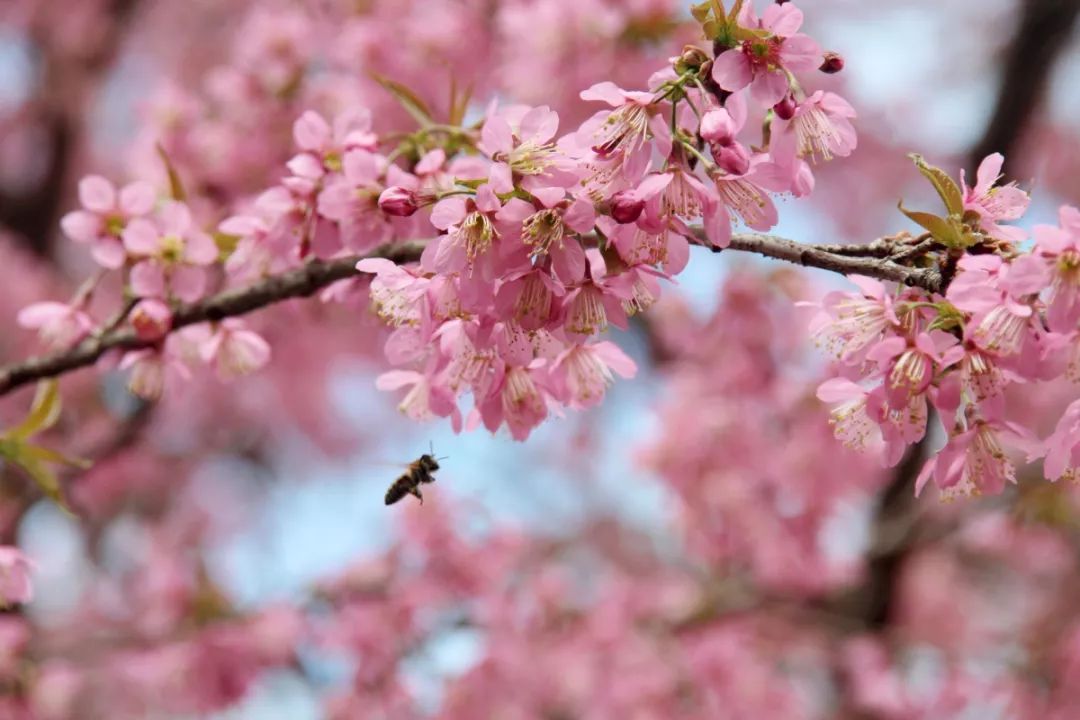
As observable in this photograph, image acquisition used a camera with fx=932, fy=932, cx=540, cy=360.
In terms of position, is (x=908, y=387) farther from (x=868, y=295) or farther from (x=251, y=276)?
(x=251, y=276)

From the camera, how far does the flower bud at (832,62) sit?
1121 mm

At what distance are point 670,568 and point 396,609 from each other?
194 inches

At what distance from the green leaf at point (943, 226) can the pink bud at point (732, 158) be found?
180mm

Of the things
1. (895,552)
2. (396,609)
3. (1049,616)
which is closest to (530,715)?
(396,609)

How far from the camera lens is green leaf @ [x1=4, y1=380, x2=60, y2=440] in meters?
1.59

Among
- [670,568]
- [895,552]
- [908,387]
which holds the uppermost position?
[670,568]

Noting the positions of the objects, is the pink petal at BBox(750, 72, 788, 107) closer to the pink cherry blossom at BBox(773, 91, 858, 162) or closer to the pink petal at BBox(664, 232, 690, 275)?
the pink cherry blossom at BBox(773, 91, 858, 162)

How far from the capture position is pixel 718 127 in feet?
3.40

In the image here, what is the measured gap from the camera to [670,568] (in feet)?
25.9

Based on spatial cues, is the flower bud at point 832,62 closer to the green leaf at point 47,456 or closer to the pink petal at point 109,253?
the pink petal at point 109,253

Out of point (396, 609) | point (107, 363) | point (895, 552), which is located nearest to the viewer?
point (107, 363)

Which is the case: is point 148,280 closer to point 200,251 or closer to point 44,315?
point 200,251

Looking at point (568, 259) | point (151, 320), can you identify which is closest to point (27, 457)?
point (151, 320)

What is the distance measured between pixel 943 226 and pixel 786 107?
0.78 feet
